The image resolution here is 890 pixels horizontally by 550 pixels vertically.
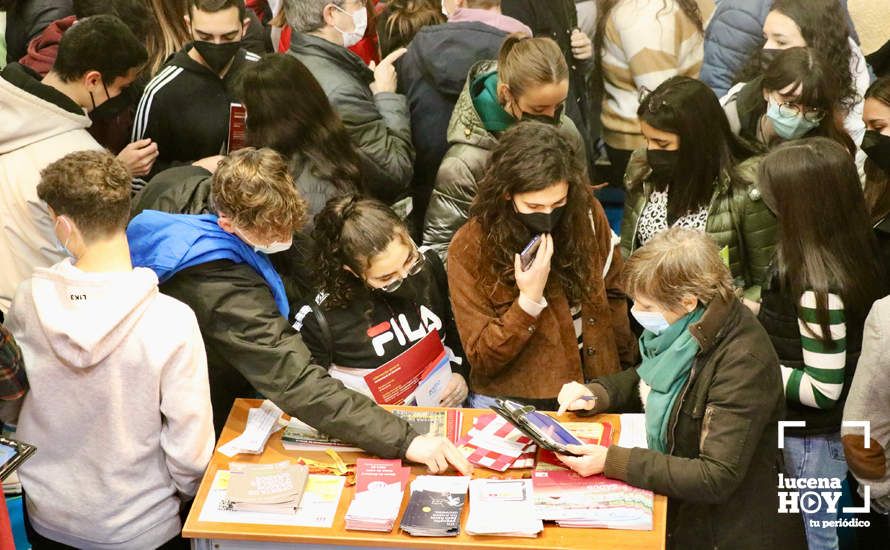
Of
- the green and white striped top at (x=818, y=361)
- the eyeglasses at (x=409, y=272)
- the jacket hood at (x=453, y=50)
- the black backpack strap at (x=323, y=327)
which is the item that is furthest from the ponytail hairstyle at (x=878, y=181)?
the black backpack strap at (x=323, y=327)

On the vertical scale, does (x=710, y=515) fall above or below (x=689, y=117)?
below

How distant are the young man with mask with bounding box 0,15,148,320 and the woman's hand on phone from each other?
172cm

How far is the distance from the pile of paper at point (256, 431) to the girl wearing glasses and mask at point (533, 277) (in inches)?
27.7

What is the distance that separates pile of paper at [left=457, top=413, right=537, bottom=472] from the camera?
11.0 feet

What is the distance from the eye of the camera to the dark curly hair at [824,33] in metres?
4.85

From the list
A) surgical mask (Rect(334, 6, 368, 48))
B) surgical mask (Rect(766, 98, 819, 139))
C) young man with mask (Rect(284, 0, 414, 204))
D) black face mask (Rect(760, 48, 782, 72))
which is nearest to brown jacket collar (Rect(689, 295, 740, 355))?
surgical mask (Rect(766, 98, 819, 139))

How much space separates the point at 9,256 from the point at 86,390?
1.16 m

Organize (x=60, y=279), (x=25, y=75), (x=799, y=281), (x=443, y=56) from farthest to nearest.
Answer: (x=443, y=56) < (x=25, y=75) < (x=799, y=281) < (x=60, y=279)

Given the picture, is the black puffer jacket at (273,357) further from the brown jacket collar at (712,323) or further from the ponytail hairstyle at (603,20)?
the ponytail hairstyle at (603,20)

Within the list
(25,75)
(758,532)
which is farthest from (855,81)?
(25,75)

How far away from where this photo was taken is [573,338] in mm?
3873

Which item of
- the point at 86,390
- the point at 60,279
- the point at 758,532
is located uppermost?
the point at 60,279

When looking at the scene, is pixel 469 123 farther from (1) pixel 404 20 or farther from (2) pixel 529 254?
(1) pixel 404 20

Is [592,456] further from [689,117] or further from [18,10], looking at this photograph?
[18,10]
